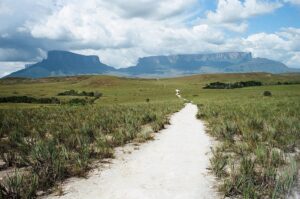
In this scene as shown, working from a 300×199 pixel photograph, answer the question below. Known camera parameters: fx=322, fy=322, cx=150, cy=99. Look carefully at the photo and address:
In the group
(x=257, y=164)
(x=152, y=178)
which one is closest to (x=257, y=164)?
(x=257, y=164)

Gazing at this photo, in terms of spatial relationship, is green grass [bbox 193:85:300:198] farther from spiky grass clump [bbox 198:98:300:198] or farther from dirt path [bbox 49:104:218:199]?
dirt path [bbox 49:104:218:199]

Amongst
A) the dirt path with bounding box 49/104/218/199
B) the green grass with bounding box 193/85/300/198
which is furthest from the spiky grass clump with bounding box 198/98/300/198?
the dirt path with bounding box 49/104/218/199

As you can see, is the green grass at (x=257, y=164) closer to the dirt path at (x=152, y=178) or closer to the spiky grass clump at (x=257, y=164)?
the spiky grass clump at (x=257, y=164)

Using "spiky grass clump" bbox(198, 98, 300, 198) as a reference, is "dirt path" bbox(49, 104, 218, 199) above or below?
below

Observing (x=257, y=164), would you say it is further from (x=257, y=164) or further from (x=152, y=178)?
(x=152, y=178)

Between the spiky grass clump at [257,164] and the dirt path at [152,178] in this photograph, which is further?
the dirt path at [152,178]

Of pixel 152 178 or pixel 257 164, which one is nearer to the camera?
pixel 152 178

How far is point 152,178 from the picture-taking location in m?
10.1

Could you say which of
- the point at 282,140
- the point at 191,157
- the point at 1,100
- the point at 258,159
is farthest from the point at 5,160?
the point at 1,100

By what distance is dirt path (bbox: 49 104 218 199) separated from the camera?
8844mm

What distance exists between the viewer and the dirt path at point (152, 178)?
884cm

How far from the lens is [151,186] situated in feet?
30.6

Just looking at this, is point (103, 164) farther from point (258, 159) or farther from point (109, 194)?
point (258, 159)

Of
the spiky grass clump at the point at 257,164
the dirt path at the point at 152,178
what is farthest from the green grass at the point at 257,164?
the dirt path at the point at 152,178
